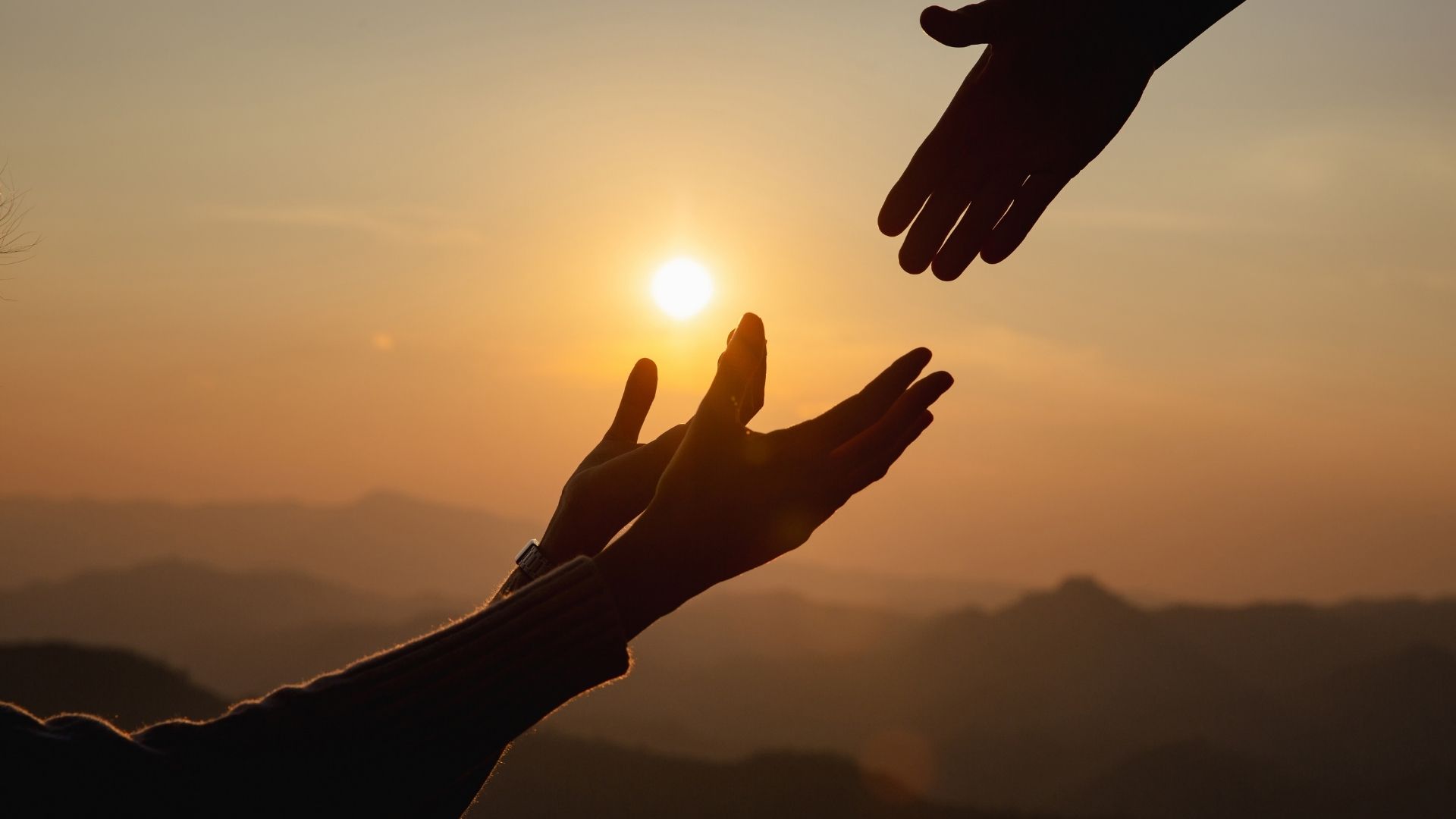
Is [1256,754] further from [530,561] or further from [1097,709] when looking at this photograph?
[530,561]

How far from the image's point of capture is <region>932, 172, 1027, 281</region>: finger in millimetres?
4211

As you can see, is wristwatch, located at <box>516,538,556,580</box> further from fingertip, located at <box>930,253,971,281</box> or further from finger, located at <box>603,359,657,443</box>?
fingertip, located at <box>930,253,971,281</box>

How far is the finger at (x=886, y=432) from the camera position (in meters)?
2.98

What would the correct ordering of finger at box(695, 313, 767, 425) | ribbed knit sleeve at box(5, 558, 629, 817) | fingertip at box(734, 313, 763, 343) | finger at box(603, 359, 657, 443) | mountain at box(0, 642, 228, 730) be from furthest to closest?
mountain at box(0, 642, 228, 730) < finger at box(603, 359, 657, 443) < fingertip at box(734, 313, 763, 343) < finger at box(695, 313, 767, 425) < ribbed knit sleeve at box(5, 558, 629, 817)

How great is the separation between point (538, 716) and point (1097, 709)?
579ft

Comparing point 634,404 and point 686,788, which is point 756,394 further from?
point 686,788

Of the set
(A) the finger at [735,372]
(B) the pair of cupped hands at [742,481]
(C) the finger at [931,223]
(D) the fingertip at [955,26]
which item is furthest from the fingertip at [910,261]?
(B) the pair of cupped hands at [742,481]

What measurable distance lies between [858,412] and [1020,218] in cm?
172

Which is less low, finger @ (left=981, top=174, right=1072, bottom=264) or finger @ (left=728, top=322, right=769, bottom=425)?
finger @ (left=981, top=174, right=1072, bottom=264)

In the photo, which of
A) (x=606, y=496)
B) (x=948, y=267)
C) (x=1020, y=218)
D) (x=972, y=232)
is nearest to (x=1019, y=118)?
(x=1020, y=218)

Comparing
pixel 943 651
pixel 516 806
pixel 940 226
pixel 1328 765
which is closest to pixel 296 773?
pixel 940 226

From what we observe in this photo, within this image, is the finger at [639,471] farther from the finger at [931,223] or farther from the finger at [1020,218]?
the finger at [1020,218]

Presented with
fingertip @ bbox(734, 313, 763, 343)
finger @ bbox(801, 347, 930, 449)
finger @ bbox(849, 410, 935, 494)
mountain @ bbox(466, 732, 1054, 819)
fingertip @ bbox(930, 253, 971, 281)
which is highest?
fingertip @ bbox(930, 253, 971, 281)

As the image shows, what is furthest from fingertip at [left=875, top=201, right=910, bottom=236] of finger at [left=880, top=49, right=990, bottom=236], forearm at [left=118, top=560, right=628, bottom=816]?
forearm at [left=118, top=560, right=628, bottom=816]
